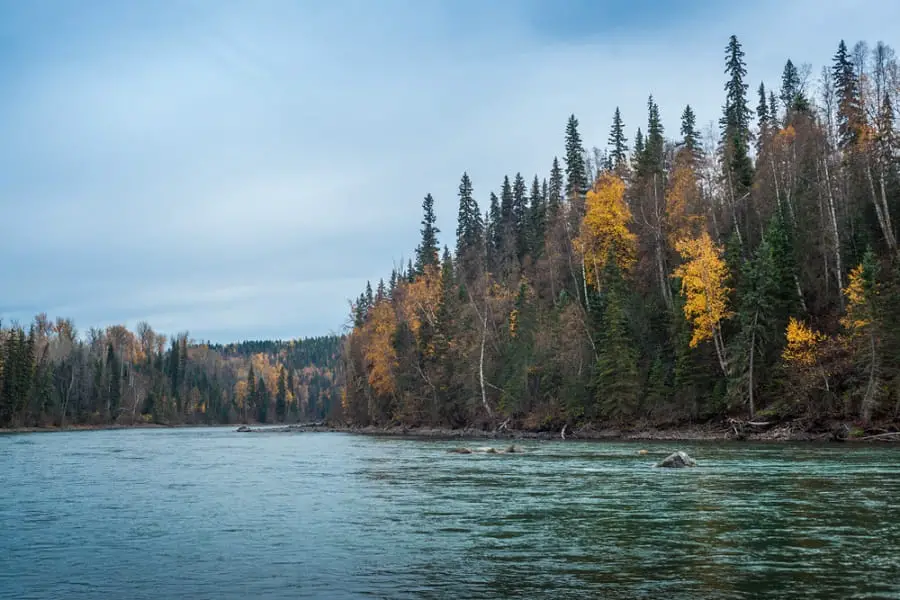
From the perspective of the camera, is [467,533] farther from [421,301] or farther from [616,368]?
[421,301]

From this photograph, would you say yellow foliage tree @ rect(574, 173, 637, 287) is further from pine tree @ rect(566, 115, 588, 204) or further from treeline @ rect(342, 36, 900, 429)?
pine tree @ rect(566, 115, 588, 204)

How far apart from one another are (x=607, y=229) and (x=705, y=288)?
63.9 ft

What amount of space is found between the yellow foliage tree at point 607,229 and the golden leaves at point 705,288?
1530cm

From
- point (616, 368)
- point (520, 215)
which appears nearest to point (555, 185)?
point (520, 215)

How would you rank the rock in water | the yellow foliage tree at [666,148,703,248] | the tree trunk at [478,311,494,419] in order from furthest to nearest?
the tree trunk at [478,311,494,419]
the yellow foliage tree at [666,148,703,248]
the rock in water

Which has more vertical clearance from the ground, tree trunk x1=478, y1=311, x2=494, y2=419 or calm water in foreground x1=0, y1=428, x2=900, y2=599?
tree trunk x1=478, y1=311, x2=494, y2=419

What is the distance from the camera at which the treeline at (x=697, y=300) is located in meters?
49.9

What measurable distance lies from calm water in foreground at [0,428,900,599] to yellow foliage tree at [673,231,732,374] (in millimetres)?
23716

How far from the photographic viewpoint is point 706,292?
183 ft

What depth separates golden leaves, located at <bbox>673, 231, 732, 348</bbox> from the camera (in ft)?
182

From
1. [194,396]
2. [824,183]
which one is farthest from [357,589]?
[194,396]

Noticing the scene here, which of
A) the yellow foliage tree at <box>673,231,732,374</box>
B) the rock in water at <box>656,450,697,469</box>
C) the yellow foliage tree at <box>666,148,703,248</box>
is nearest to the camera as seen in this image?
the rock in water at <box>656,450,697,469</box>

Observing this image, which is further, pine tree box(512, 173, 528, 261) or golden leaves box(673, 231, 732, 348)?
pine tree box(512, 173, 528, 261)

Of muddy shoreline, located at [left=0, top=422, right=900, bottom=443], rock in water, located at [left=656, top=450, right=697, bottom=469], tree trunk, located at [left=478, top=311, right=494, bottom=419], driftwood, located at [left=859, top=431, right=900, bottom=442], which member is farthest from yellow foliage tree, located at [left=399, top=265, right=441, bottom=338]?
rock in water, located at [left=656, top=450, right=697, bottom=469]
